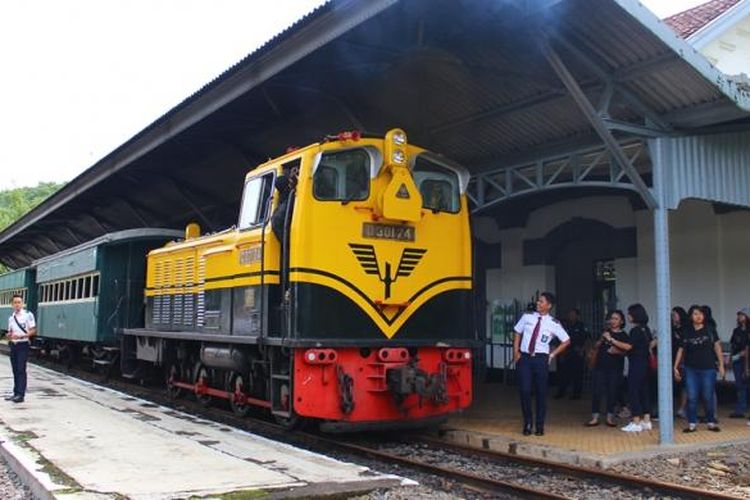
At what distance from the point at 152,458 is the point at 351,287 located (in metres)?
2.93

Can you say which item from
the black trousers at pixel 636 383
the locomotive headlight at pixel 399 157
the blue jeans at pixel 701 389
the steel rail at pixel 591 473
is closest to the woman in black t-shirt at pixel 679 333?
the blue jeans at pixel 701 389

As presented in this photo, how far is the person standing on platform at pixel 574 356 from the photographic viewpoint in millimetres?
13367

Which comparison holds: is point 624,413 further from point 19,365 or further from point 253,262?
point 19,365

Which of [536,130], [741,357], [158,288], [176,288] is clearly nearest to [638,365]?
[741,357]

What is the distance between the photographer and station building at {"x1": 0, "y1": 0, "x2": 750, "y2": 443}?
28.7ft

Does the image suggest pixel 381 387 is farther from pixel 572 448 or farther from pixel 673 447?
pixel 673 447

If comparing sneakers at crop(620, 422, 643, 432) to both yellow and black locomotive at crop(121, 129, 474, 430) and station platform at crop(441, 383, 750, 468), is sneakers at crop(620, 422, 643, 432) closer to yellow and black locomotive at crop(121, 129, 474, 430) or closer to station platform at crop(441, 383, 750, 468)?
station platform at crop(441, 383, 750, 468)

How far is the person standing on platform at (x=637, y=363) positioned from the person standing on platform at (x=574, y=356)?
10.7 ft

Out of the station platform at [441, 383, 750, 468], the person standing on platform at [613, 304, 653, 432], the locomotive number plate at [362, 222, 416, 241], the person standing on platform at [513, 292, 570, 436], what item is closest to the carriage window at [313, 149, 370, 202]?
the locomotive number plate at [362, 222, 416, 241]

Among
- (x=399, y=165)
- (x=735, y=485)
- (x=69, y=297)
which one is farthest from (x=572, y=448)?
(x=69, y=297)

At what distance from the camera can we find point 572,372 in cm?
1352

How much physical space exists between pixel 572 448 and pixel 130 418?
18.7 ft

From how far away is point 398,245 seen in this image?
9266 mm

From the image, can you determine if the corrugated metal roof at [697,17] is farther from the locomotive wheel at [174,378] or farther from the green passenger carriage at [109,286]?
the green passenger carriage at [109,286]
